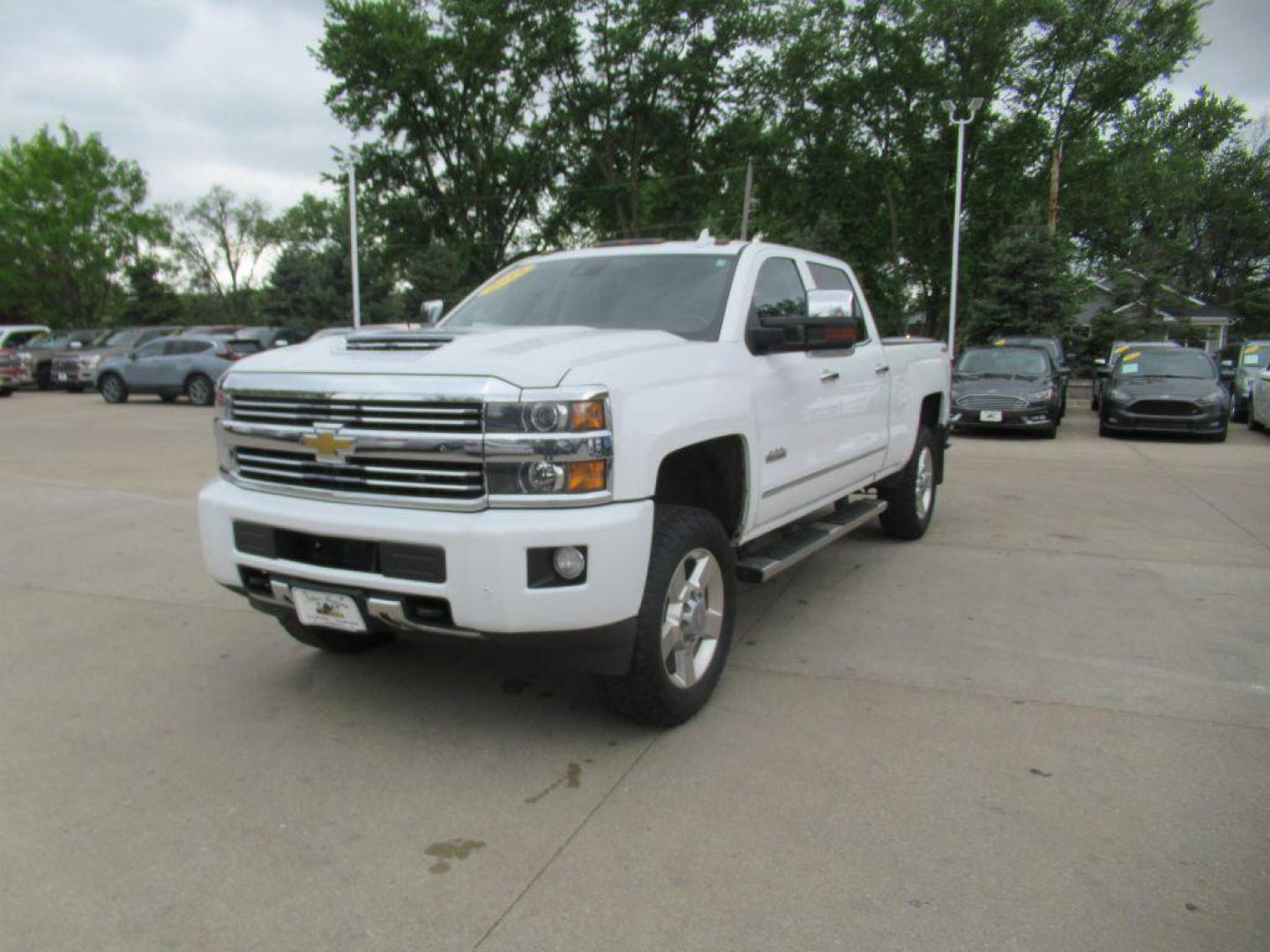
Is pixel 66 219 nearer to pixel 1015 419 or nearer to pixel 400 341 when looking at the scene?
pixel 1015 419

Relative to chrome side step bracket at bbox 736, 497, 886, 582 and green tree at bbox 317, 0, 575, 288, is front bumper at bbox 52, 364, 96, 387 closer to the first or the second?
green tree at bbox 317, 0, 575, 288

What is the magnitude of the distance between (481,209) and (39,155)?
20.6m

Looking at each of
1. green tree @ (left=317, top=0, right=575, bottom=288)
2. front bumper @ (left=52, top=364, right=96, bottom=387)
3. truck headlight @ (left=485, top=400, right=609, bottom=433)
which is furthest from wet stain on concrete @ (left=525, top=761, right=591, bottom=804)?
green tree @ (left=317, top=0, right=575, bottom=288)

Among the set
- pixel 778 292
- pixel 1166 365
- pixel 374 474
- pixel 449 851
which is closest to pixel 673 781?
pixel 449 851

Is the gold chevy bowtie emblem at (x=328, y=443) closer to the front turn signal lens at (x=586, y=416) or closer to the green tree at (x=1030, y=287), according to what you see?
the front turn signal lens at (x=586, y=416)

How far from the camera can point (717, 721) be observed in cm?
393

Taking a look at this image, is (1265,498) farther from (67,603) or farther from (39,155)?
(39,155)

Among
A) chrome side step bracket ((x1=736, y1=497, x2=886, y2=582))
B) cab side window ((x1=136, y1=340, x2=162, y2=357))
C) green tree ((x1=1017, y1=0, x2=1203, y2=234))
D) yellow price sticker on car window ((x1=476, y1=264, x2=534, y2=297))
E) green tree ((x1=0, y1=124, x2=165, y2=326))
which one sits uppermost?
green tree ((x1=1017, y1=0, x2=1203, y2=234))

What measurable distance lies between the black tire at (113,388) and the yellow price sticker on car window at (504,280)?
19.9 metres

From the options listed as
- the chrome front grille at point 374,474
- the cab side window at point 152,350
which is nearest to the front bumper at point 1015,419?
the chrome front grille at point 374,474

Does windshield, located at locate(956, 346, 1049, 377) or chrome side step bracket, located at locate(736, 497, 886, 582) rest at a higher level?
windshield, located at locate(956, 346, 1049, 377)

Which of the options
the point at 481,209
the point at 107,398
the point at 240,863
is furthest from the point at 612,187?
the point at 240,863

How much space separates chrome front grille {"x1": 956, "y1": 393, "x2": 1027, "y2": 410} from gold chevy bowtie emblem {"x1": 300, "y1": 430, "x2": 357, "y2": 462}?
13.6 metres

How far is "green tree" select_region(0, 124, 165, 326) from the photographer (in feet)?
143
